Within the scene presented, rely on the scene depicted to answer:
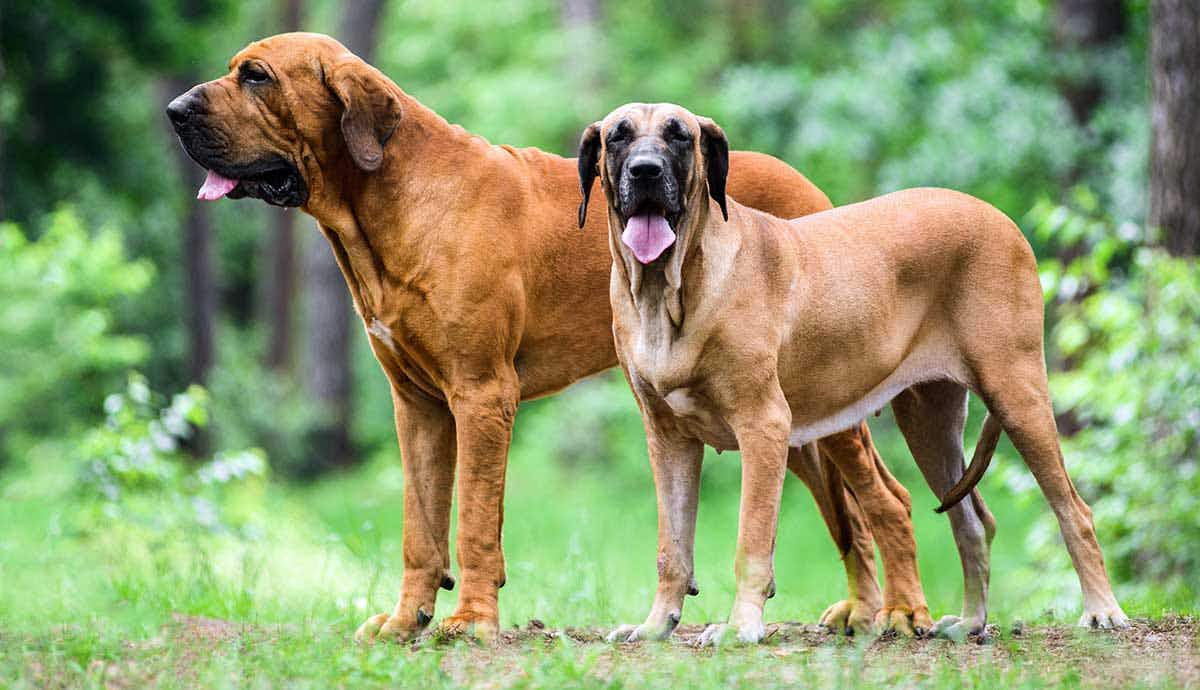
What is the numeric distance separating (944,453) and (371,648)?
262 cm

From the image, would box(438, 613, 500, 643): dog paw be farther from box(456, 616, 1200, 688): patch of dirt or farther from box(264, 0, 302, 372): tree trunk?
box(264, 0, 302, 372): tree trunk

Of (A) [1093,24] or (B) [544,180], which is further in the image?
(A) [1093,24]

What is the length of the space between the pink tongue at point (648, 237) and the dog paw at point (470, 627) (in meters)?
1.54

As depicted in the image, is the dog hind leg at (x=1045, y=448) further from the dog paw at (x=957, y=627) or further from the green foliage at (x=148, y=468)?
the green foliage at (x=148, y=468)

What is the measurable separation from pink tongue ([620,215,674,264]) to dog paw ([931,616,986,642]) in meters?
2.02

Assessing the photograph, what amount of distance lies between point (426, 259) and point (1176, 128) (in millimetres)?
6924

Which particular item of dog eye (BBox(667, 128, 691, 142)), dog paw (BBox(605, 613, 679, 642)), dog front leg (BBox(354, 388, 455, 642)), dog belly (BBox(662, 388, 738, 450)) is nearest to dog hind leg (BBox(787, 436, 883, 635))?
dog belly (BBox(662, 388, 738, 450))

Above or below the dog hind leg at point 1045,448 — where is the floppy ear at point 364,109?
above

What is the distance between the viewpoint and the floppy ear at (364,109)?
18.2 feet

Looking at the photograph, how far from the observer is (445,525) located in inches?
235

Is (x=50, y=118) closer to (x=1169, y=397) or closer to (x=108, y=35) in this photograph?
(x=108, y=35)

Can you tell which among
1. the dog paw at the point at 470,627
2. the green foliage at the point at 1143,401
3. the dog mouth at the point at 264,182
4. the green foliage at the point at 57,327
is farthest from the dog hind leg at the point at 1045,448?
the green foliage at the point at 57,327

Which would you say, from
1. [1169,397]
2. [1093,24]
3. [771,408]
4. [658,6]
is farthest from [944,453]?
[658,6]

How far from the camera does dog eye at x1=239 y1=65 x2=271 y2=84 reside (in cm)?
553
